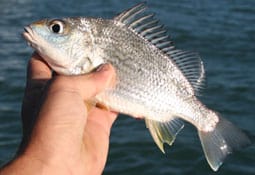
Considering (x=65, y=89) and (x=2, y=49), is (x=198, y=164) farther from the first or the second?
(x=2, y=49)

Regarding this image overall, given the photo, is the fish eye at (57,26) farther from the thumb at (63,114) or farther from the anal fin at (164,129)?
the anal fin at (164,129)

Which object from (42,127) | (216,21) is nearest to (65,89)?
(42,127)

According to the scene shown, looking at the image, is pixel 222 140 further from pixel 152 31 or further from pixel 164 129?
pixel 152 31

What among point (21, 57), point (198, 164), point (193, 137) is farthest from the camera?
point (21, 57)

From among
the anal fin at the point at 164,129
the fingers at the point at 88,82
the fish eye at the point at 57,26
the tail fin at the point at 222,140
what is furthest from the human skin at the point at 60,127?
the tail fin at the point at 222,140

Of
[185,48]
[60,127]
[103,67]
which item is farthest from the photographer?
[185,48]

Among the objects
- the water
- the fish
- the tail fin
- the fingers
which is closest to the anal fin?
the fish

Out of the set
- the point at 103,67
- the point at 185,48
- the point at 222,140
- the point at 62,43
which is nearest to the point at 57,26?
the point at 62,43
